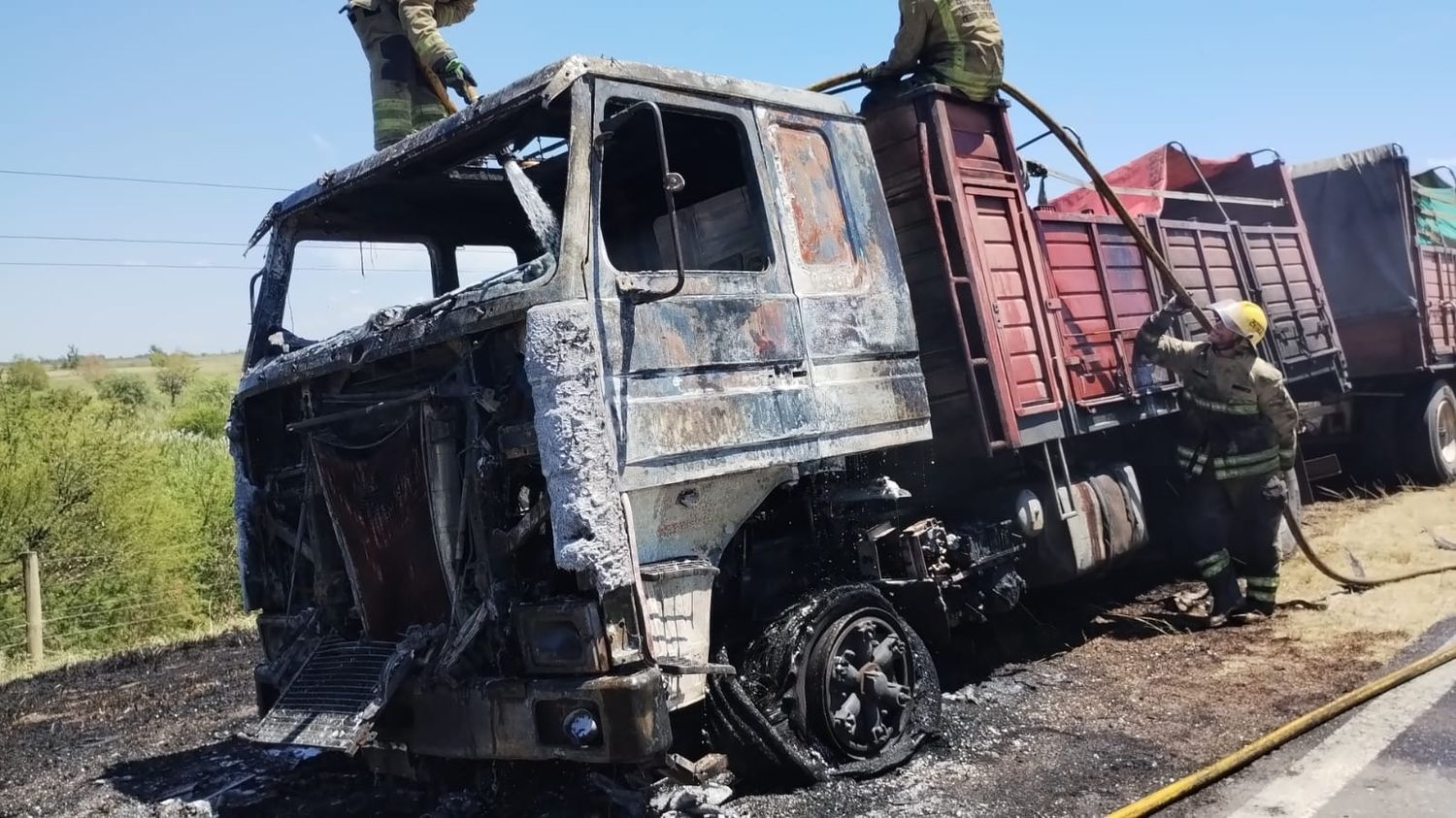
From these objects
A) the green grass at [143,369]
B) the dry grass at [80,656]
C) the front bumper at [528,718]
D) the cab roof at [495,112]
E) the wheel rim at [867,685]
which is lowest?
the wheel rim at [867,685]

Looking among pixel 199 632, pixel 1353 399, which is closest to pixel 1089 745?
pixel 1353 399

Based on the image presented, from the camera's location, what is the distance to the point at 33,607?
882 cm

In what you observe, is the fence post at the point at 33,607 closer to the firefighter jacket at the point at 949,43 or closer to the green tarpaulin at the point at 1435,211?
the firefighter jacket at the point at 949,43

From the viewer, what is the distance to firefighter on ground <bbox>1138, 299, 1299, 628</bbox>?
5.79 m

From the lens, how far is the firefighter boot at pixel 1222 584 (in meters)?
5.84

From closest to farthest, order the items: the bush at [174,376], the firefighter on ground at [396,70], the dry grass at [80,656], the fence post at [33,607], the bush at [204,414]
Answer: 1. the firefighter on ground at [396,70]
2. the dry grass at [80,656]
3. the fence post at [33,607]
4. the bush at [204,414]
5. the bush at [174,376]

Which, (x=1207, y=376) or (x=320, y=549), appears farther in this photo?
(x=1207, y=376)

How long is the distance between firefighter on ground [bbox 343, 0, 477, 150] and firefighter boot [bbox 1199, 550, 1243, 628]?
15.1 feet

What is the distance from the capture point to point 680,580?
3.29 metres

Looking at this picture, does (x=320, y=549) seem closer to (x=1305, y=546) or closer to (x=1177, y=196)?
(x=1305, y=546)

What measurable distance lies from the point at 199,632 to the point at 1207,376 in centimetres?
817

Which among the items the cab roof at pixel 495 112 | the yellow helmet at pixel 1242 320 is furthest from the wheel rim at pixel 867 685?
the yellow helmet at pixel 1242 320

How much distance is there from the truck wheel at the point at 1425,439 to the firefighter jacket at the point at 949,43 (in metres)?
6.24

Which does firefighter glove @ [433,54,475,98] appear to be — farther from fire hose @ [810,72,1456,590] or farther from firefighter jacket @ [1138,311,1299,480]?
firefighter jacket @ [1138,311,1299,480]
